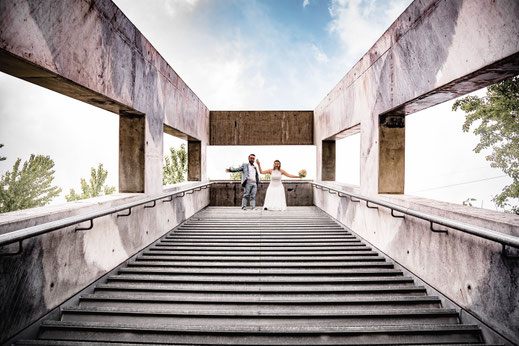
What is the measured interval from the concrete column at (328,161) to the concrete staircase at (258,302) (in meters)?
4.17

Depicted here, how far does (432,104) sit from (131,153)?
4486 mm

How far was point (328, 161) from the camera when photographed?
8.76 meters

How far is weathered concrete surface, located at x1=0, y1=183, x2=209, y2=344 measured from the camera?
2090mm

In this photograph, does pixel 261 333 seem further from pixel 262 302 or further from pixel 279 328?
pixel 262 302

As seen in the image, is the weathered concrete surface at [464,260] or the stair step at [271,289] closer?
the weathered concrete surface at [464,260]

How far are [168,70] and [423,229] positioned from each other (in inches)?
203

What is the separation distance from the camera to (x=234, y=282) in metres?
3.26

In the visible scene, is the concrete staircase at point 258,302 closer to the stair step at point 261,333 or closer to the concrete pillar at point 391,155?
the stair step at point 261,333

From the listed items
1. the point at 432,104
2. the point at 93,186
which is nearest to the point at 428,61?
the point at 432,104

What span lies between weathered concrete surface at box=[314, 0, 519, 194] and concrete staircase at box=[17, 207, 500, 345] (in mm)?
1794

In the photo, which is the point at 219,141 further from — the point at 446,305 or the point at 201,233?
the point at 446,305

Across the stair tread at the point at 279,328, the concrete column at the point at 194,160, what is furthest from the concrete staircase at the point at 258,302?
the concrete column at the point at 194,160

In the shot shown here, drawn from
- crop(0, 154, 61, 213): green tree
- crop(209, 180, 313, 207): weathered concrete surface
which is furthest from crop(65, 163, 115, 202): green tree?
crop(209, 180, 313, 207): weathered concrete surface

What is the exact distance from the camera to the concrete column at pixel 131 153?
177 inches
